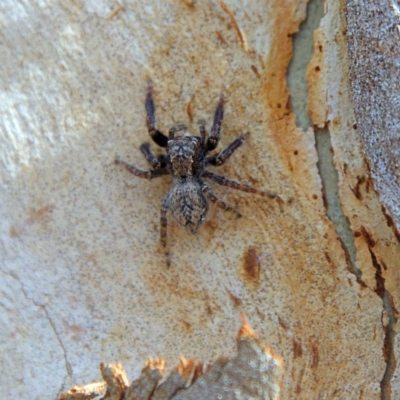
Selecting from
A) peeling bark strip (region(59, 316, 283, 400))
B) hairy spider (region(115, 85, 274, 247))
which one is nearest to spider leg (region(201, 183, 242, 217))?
hairy spider (region(115, 85, 274, 247))

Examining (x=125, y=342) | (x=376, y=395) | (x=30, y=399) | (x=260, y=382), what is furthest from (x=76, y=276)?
(x=376, y=395)

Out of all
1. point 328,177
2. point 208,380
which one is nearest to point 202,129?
point 328,177

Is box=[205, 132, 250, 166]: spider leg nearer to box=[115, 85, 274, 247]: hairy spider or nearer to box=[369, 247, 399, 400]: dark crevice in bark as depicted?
box=[115, 85, 274, 247]: hairy spider

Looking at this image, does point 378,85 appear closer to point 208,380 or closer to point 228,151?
point 228,151

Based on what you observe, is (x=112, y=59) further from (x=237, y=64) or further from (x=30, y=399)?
(x=30, y=399)

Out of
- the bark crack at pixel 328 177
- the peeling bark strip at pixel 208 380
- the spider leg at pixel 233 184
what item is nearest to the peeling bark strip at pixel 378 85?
the bark crack at pixel 328 177

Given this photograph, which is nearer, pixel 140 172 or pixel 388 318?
pixel 388 318
